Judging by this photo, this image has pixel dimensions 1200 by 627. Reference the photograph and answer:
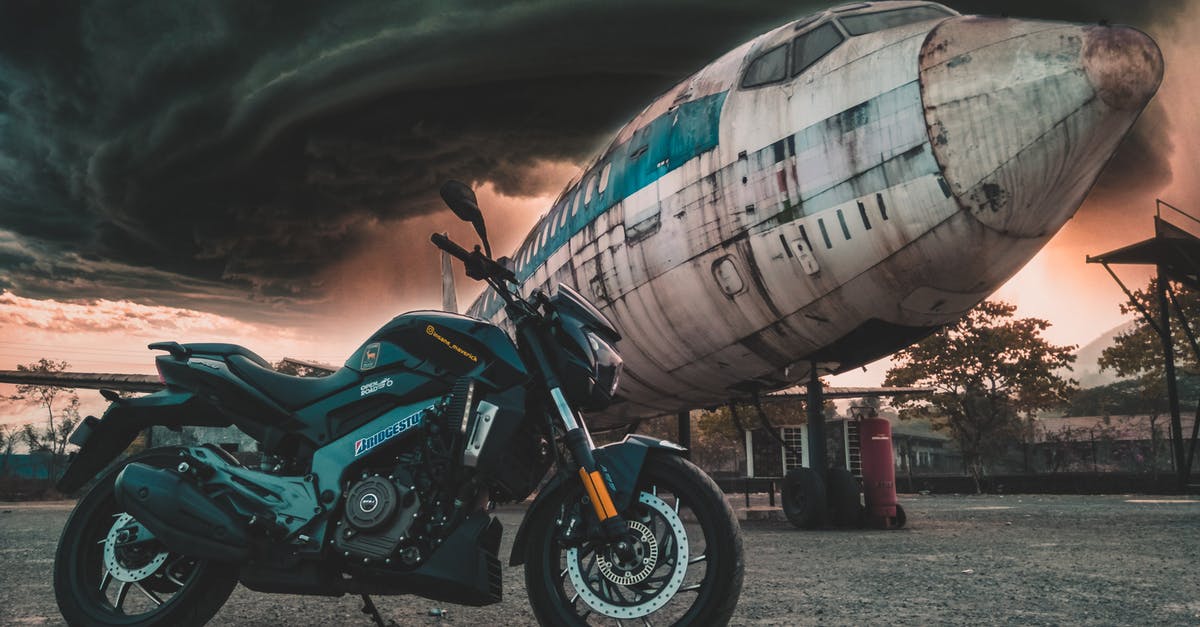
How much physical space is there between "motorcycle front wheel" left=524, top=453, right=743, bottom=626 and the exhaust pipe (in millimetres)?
1341

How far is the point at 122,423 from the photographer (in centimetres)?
393

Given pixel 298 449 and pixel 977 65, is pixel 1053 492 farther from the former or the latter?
pixel 298 449

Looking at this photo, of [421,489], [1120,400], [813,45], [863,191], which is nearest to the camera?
[421,489]

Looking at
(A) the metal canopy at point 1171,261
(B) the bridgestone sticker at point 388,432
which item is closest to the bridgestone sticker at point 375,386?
(B) the bridgestone sticker at point 388,432

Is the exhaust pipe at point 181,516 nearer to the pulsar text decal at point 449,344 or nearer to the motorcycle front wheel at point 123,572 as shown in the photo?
the motorcycle front wheel at point 123,572

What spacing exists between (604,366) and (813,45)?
5.70 meters

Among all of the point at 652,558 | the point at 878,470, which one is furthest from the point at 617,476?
the point at 878,470

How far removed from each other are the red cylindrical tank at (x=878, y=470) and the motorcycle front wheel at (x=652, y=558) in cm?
880

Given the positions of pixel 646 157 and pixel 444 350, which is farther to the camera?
pixel 646 157

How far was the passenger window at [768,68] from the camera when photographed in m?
7.76

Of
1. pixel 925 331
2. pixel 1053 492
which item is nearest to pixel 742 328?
pixel 925 331

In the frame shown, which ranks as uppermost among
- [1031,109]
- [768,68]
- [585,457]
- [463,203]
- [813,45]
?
[813,45]

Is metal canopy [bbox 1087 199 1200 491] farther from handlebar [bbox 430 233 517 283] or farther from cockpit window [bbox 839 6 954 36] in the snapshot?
handlebar [bbox 430 233 517 283]

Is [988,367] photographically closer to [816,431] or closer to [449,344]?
[816,431]
